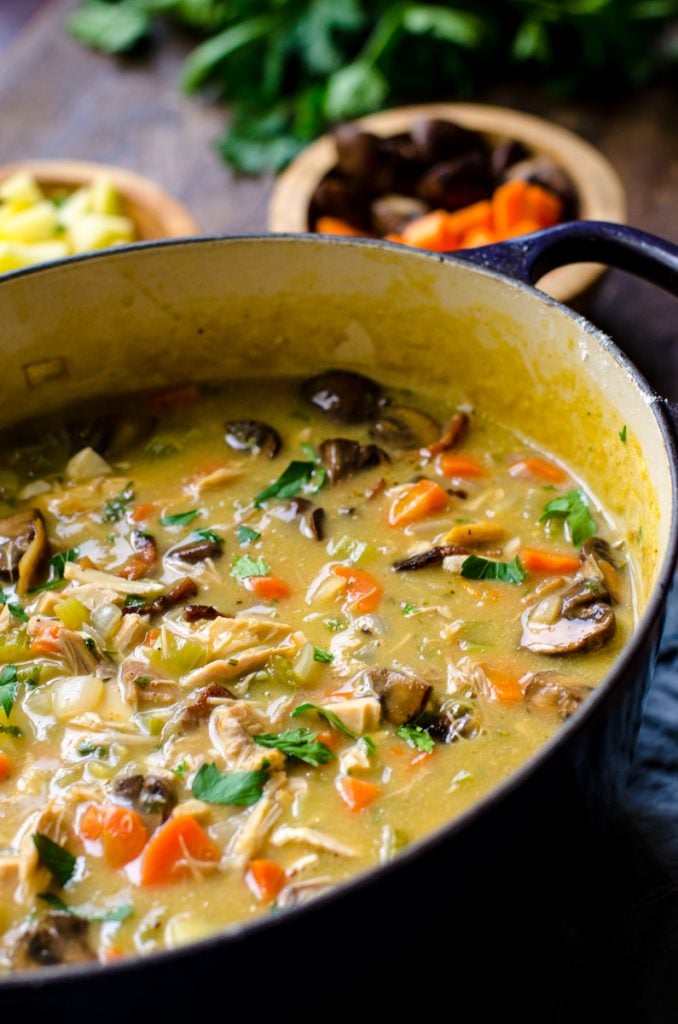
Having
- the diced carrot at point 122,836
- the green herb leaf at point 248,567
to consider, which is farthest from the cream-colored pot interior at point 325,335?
the diced carrot at point 122,836

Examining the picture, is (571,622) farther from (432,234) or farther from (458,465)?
(432,234)

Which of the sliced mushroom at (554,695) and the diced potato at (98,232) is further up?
the diced potato at (98,232)

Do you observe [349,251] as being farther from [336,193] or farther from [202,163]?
[202,163]

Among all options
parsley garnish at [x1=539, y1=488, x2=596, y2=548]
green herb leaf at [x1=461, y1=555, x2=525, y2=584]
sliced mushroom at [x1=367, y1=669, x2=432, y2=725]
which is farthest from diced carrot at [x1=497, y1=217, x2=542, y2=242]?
sliced mushroom at [x1=367, y1=669, x2=432, y2=725]

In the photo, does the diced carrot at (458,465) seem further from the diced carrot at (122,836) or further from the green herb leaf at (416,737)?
the diced carrot at (122,836)

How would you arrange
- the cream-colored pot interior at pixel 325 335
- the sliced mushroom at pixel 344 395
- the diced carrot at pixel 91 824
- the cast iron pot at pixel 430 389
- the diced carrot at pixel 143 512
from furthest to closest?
the sliced mushroom at pixel 344 395, the diced carrot at pixel 143 512, the cream-colored pot interior at pixel 325 335, the diced carrot at pixel 91 824, the cast iron pot at pixel 430 389

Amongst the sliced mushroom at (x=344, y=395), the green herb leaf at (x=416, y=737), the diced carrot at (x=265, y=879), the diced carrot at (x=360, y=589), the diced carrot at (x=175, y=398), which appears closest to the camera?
the diced carrot at (x=265, y=879)

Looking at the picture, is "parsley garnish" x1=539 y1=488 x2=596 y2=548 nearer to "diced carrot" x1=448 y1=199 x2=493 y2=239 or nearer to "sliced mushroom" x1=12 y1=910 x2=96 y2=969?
"sliced mushroom" x1=12 y1=910 x2=96 y2=969
